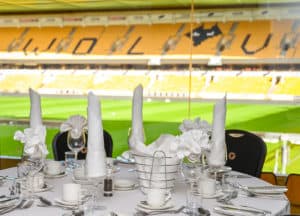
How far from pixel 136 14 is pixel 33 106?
681cm

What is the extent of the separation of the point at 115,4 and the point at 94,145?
6.69 m

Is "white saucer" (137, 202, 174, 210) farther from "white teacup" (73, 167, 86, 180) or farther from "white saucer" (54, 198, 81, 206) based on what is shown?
"white teacup" (73, 167, 86, 180)

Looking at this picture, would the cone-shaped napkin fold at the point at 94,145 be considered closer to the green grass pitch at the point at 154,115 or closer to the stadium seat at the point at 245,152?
the stadium seat at the point at 245,152

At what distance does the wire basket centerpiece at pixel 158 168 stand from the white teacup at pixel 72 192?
287mm

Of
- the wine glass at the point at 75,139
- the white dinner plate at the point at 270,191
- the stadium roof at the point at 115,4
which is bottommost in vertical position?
the white dinner plate at the point at 270,191

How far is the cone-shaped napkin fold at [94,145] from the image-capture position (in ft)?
6.34

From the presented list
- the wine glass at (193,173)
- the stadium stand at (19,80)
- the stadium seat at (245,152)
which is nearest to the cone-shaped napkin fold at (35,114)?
the wine glass at (193,173)

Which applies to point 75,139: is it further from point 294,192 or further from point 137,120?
point 294,192

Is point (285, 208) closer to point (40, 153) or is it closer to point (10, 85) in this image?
point (40, 153)

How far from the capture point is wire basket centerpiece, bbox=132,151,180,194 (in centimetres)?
196

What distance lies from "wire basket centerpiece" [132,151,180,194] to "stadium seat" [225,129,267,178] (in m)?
1.08

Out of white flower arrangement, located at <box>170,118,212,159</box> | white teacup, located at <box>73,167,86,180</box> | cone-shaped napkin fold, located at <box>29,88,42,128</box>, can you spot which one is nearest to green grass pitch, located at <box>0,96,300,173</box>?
cone-shaped napkin fold, located at <box>29,88,42,128</box>

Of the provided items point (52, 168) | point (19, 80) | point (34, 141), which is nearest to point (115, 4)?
point (19, 80)

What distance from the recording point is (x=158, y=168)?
1.96 m
